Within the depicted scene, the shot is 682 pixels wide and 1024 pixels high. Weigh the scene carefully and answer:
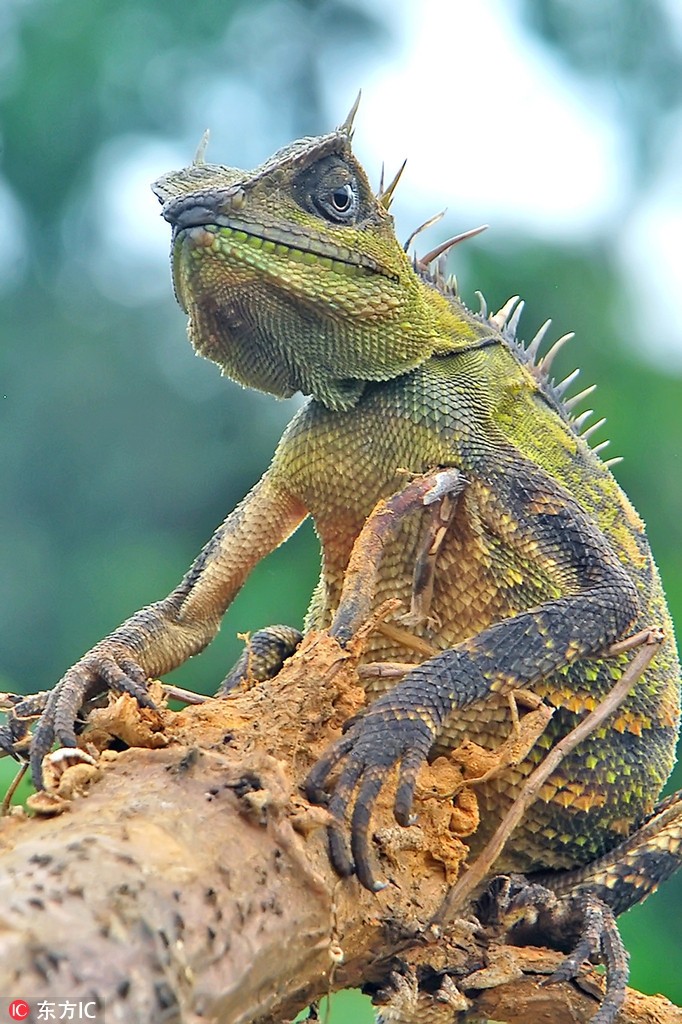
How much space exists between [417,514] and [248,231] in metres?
1.03

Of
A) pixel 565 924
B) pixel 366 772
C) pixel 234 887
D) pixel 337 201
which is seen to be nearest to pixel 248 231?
pixel 337 201

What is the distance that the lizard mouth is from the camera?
140 inches

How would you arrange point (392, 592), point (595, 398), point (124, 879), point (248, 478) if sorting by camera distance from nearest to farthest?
1. point (124, 879)
2. point (392, 592)
3. point (595, 398)
4. point (248, 478)

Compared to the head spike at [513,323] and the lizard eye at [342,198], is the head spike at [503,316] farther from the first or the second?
the lizard eye at [342,198]

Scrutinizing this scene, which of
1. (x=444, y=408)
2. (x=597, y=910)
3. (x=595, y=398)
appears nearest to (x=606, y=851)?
(x=597, y=910)

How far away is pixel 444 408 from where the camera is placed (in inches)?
158

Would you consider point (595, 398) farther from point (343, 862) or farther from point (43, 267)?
point (343, 862)

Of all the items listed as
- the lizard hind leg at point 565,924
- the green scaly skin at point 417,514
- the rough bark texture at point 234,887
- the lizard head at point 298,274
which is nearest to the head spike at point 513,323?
the green scaly skin at point 417,514

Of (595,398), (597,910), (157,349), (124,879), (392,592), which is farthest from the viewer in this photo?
(157,349)

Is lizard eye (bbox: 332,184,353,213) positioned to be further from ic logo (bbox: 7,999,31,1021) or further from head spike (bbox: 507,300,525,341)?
ic logo (bbox: 7,999,31,1021)

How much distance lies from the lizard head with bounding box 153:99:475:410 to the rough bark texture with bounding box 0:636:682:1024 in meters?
1.11

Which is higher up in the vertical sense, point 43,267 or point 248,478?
point 43,267

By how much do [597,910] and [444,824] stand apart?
661 mm

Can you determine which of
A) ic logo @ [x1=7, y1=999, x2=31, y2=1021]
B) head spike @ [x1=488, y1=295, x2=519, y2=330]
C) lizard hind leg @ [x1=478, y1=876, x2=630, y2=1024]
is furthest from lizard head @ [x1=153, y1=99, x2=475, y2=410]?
ic logo @ [x1=7, y1=999, x2=31, y2=1021]
